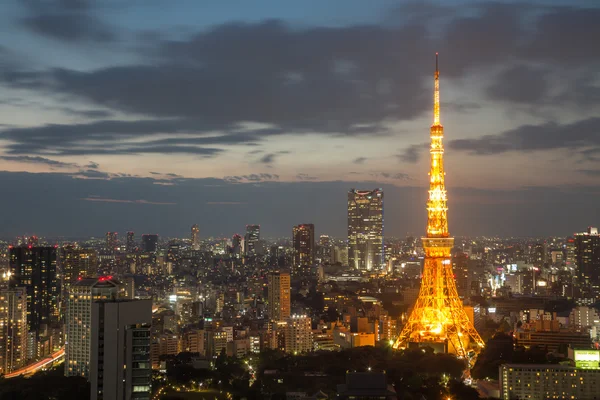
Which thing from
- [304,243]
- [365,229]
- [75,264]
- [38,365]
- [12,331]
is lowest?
[38,365]

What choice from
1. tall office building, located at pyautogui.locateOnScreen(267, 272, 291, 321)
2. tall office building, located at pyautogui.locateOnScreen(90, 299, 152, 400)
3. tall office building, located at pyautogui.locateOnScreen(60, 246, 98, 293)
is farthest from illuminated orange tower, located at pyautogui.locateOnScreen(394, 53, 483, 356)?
tall office building, located at pyautogui.locateOnScreen(60, 246, 98, 293)

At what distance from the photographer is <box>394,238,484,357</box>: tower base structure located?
22.8m

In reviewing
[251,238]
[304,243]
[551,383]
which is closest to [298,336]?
[551,383]

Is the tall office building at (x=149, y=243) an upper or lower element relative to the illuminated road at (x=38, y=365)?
upper

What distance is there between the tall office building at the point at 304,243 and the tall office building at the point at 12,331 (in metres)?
33.6

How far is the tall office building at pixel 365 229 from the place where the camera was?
205 ft

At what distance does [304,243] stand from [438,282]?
1466 inches

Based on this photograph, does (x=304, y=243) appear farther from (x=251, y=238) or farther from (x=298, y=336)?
(x=298, y=336)

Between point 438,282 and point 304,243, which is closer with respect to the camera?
point 438,282

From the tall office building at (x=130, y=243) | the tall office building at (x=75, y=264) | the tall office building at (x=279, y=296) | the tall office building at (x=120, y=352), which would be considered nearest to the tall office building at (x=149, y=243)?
the tall office building at (x=130, y=243)

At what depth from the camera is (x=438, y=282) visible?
75.1 feet

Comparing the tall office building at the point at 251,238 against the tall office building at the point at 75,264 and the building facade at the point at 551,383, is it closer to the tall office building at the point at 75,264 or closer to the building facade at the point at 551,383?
the tall office building at the point at 75,264

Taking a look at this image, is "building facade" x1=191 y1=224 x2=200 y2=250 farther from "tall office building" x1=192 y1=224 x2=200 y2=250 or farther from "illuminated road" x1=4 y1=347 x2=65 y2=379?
"illuminated road" x1=4 y1=347 x2=65 y2=379

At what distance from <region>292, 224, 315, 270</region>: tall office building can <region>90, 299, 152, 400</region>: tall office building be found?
47721mm
